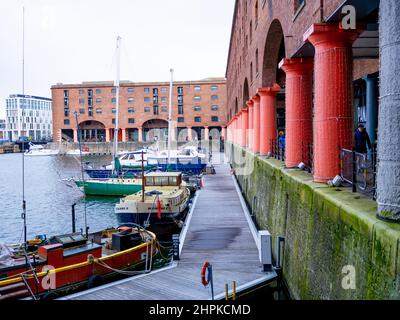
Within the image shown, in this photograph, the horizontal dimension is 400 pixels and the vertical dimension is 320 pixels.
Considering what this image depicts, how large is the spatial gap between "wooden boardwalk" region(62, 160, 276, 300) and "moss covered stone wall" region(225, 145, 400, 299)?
4.69 feet

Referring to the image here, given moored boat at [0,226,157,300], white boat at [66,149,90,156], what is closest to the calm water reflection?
moored boat at [0,226,157,300]

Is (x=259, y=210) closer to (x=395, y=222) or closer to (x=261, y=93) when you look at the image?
(x=261, y=93)

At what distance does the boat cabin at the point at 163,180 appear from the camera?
89.9 ft

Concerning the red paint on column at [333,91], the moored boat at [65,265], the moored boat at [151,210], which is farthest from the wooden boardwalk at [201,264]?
the red paint on column at [333,91]

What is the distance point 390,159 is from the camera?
5891 millimetres

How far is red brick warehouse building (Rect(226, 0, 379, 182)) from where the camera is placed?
9102 millimetres

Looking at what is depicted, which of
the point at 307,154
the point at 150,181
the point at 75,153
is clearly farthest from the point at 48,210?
the point at 75,153

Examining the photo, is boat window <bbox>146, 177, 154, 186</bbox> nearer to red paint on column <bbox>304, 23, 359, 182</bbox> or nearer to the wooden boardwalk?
the wooden boardwalk

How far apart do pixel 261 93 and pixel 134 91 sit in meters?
77.8

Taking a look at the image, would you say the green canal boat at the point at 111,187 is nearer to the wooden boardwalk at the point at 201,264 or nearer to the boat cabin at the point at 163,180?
the boat cabin at the point at 163,180

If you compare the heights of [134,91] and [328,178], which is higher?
[134,91]

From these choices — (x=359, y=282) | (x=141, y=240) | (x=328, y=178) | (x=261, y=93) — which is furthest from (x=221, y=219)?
(x=359, y=282)

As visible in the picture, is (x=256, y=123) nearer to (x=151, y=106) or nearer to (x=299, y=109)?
(x=299, y=109)
